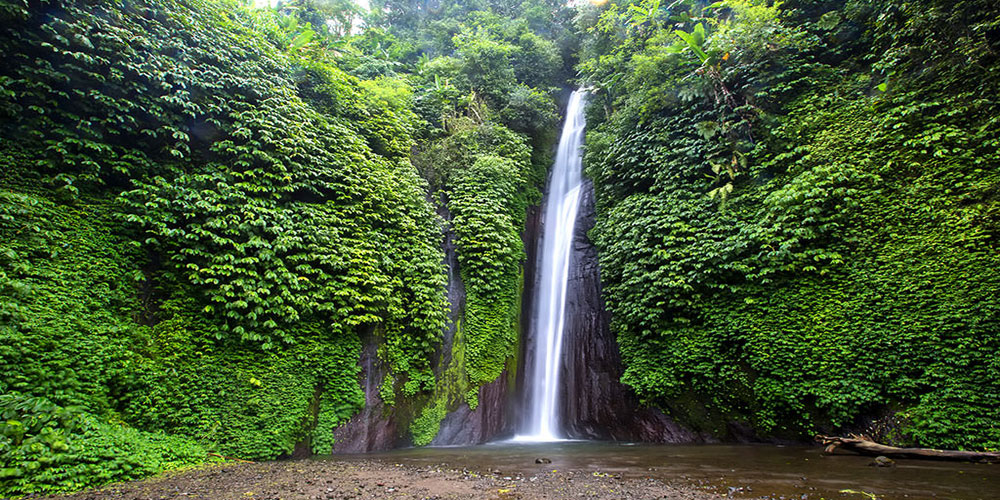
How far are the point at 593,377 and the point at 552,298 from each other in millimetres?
2775

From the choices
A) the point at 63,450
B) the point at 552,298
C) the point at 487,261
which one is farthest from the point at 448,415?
the point at 63,450


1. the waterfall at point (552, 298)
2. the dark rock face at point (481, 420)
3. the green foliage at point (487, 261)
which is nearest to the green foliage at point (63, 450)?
the dark rock face at point (481, 420)

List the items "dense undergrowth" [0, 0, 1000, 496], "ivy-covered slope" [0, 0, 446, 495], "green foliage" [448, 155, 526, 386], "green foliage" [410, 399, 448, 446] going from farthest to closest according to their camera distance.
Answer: "green foliage" [448, 155, 526, 386] → "green foliage" [410, 399, 448, 446] → "dense undergrowth" [0, 0, 1000, 496] → "ivy-covered slope" [0, 0, 446, 495]

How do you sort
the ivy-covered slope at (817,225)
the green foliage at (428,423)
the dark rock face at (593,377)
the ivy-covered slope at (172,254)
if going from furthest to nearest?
the dark rock face at (593,377), the green foliage at (428,423), the ivy-covered slope at (817,225), the ivy-covered slope at (172,254)

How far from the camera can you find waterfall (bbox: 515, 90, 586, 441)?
11961mm

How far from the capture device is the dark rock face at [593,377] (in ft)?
34.3

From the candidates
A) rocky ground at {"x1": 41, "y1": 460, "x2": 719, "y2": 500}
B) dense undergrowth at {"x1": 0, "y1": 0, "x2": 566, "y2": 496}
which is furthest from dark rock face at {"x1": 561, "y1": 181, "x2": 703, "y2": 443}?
rocky ground at {"x1": 41, "y1": 460, "x2": 719, "y2": 500}

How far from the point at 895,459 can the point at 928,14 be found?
806 centimetres

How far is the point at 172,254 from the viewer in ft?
23.5

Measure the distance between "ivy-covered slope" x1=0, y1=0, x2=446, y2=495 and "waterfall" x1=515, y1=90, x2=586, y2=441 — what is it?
3840 mm

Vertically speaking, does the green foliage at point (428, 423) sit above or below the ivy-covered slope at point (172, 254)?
below

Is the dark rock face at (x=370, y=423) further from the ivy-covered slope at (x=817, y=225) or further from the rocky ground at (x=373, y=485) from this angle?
the ivy-covered slope at (x=817, y=225)

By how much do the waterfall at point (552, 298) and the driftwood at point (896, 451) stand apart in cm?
641

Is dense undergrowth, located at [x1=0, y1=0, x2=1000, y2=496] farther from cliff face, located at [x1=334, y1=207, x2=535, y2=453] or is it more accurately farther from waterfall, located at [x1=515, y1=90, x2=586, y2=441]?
waterfall, located at [x1=515, y1=90, x2=586, y2=441]
